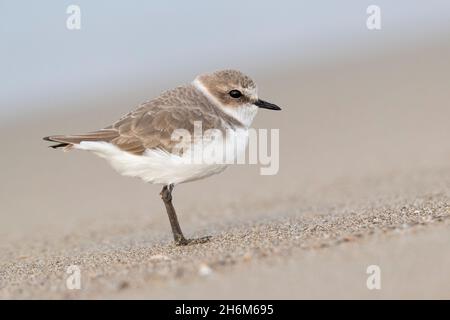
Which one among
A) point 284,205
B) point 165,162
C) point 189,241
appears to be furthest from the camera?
point 284,205

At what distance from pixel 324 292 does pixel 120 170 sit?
2418mm

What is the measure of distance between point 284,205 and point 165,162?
2.77 metres

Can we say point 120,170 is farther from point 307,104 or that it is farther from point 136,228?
point 307,104

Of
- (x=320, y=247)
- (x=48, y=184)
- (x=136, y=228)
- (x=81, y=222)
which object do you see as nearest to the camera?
(x=320, y=247)

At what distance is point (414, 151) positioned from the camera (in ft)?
32.8

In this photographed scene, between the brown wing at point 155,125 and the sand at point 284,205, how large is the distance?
86 centimetres

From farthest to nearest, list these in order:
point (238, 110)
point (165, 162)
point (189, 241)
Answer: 1. point (238, 110)
2. point (189, 241)
3. point (165, 162)

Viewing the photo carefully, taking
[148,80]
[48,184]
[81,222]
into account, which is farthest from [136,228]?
[148,80]

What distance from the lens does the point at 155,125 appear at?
601 centimetres

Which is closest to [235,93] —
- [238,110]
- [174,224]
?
[238,110]

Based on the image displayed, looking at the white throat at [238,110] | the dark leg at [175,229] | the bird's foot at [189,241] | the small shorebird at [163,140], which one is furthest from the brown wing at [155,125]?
the bird's foot at [189,241]

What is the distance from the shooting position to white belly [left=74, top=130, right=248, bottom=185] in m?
5.85

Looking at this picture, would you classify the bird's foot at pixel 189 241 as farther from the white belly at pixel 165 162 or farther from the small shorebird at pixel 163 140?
the white belly at pixel 165 162

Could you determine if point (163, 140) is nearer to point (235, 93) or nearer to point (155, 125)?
point (155, 125)
